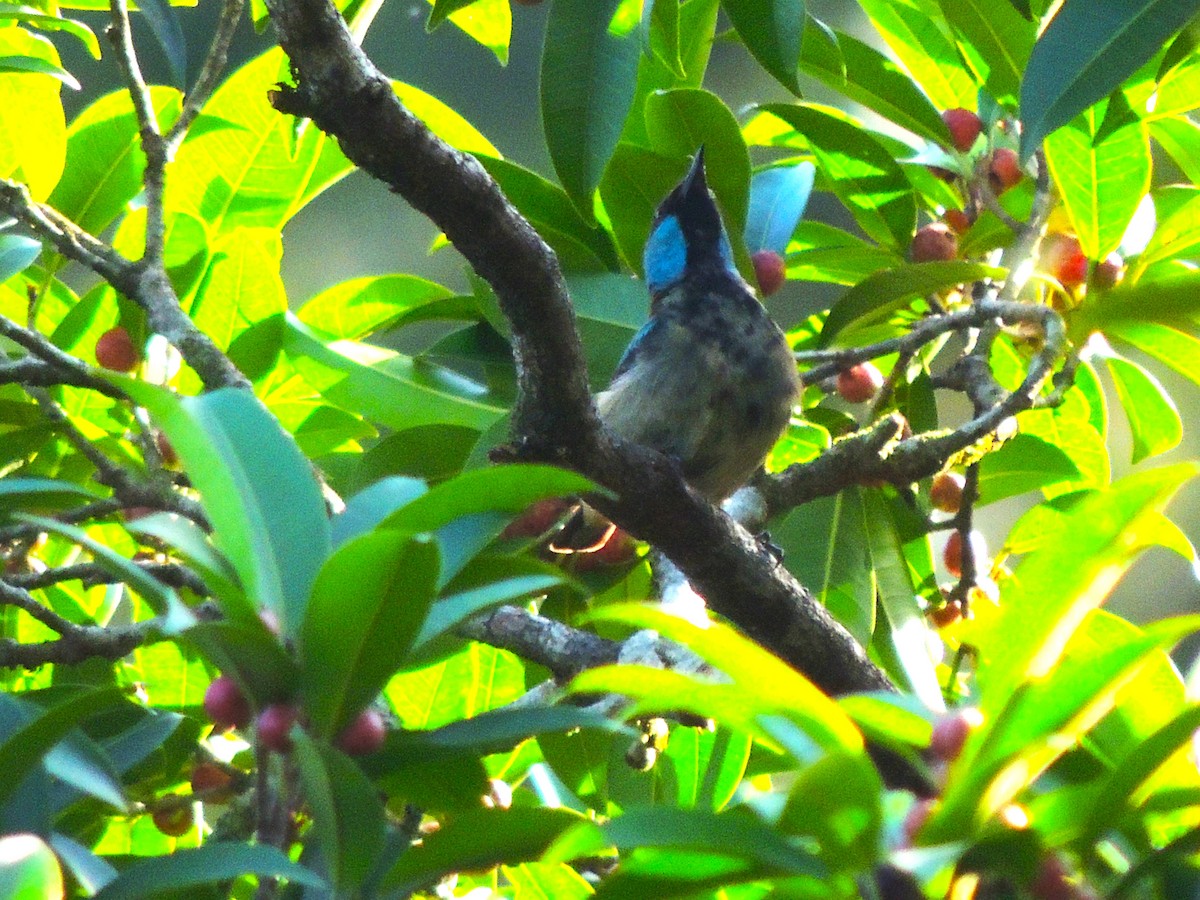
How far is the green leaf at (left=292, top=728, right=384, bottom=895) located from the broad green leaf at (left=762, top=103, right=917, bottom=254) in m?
1.73

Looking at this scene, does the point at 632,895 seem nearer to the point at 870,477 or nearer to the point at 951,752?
the point at 951,752

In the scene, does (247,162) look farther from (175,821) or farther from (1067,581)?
(1067,581)

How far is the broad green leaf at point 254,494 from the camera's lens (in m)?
1.15

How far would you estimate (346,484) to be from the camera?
8.23 ft

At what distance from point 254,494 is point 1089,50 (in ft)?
3.59

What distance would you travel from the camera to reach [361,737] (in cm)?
115

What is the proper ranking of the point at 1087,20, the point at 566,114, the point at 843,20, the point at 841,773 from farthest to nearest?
1. the point at 843,20
2. the point at 566,114
3. the point at 1087,20
4. the point at 841,773

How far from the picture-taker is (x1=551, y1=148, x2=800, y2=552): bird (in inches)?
104

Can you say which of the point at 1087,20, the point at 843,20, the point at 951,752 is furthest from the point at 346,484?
the point at 843,20

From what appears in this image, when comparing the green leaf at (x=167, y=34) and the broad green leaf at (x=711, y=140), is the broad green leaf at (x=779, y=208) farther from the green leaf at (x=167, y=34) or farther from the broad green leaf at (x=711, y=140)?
the green leaf at (x=167, y=34)

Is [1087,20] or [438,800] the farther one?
[1087,20]

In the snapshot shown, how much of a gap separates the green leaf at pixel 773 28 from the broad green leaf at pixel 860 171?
2.06 ft

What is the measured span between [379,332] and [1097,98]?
137 centimetres

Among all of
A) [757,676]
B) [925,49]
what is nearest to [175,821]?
[757,676]
